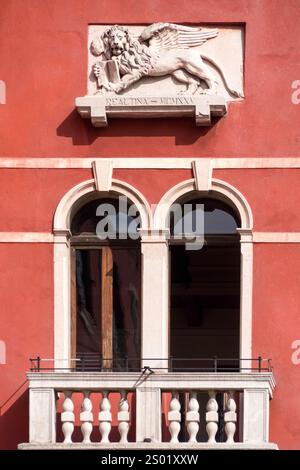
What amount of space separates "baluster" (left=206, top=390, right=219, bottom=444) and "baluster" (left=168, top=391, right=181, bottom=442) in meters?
0.34

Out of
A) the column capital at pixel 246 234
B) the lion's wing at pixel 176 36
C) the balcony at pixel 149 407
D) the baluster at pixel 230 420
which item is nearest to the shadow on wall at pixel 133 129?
the lion's wing at pixel 176 36

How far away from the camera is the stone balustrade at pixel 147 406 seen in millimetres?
26547

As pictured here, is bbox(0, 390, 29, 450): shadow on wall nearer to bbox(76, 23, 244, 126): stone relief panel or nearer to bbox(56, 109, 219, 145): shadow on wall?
bbox(56, 109, 219, 145): shadow on wall

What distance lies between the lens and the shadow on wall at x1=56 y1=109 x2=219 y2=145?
92.3 feet

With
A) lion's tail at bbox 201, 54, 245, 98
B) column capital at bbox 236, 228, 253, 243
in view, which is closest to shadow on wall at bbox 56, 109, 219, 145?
lion's tail at bbox 201, 54, 245, 98

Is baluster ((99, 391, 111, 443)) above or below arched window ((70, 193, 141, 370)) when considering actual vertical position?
below

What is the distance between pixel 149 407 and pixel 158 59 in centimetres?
434

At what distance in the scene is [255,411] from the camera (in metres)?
26.6

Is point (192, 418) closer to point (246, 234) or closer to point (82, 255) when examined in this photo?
point (246, 234)

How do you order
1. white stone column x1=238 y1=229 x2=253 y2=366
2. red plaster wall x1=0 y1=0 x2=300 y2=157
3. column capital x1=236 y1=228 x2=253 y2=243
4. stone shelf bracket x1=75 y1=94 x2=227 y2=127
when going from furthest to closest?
red plaster wall x1=0 y1=0 x2=300 y2=157
stone shelf bracket x1=75 y1=94 x2=227 y2=127
column capital x1=236 y1=228 x2=253 y2=243
white stone column x1=238 y1=229 x2=253 y2=366

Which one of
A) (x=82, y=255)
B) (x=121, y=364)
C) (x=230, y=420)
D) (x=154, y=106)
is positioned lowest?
(x=230, y=420)

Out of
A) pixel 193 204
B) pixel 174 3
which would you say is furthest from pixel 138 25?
pixel 193 204

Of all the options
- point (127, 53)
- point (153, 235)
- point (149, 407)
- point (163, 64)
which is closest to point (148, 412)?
point (149, 407)

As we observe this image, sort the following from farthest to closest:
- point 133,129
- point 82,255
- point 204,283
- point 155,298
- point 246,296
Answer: point 204,283 < point 82,255 < point 133,129 < point 155,298 < point 246,296
